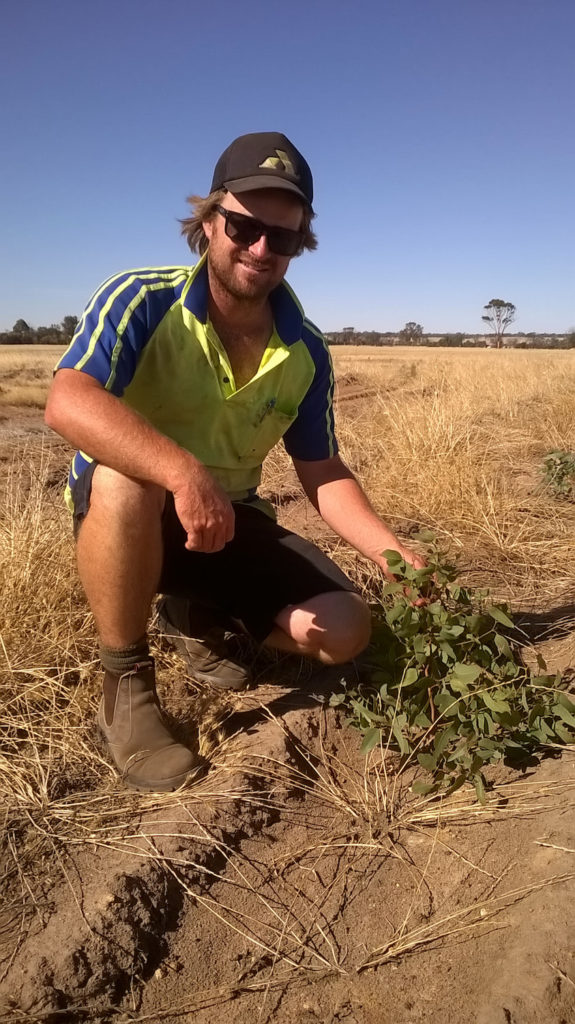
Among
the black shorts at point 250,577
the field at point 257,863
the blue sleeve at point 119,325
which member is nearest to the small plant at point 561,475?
the field at point 257,863

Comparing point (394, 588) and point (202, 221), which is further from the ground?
point (202, 221)

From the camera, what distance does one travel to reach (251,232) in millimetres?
2201

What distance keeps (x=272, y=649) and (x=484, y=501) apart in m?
1.90

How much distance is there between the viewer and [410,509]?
409 centimetres

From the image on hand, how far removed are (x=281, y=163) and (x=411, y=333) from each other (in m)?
85.5

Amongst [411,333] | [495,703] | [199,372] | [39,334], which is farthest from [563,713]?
[411,333]

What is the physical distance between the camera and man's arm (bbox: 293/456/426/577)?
2357 mm

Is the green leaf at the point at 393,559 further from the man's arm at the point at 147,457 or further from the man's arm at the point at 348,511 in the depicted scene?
the man's arm at the point at 147,457

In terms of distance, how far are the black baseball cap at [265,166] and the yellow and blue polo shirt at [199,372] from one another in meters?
0.29

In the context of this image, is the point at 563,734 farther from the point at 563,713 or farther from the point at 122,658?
the point at 122,658

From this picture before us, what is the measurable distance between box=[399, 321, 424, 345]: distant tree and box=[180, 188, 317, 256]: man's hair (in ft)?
252

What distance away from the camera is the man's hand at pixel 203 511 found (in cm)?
179

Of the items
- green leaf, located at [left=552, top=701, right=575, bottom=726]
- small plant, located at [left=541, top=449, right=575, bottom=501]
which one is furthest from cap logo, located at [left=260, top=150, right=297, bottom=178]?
small plant, located at [left=541, top=449, right=575, bottom=501]

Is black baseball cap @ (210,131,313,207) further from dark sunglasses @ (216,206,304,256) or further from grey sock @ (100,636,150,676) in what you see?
grey sock @ (100,636,150,676)
